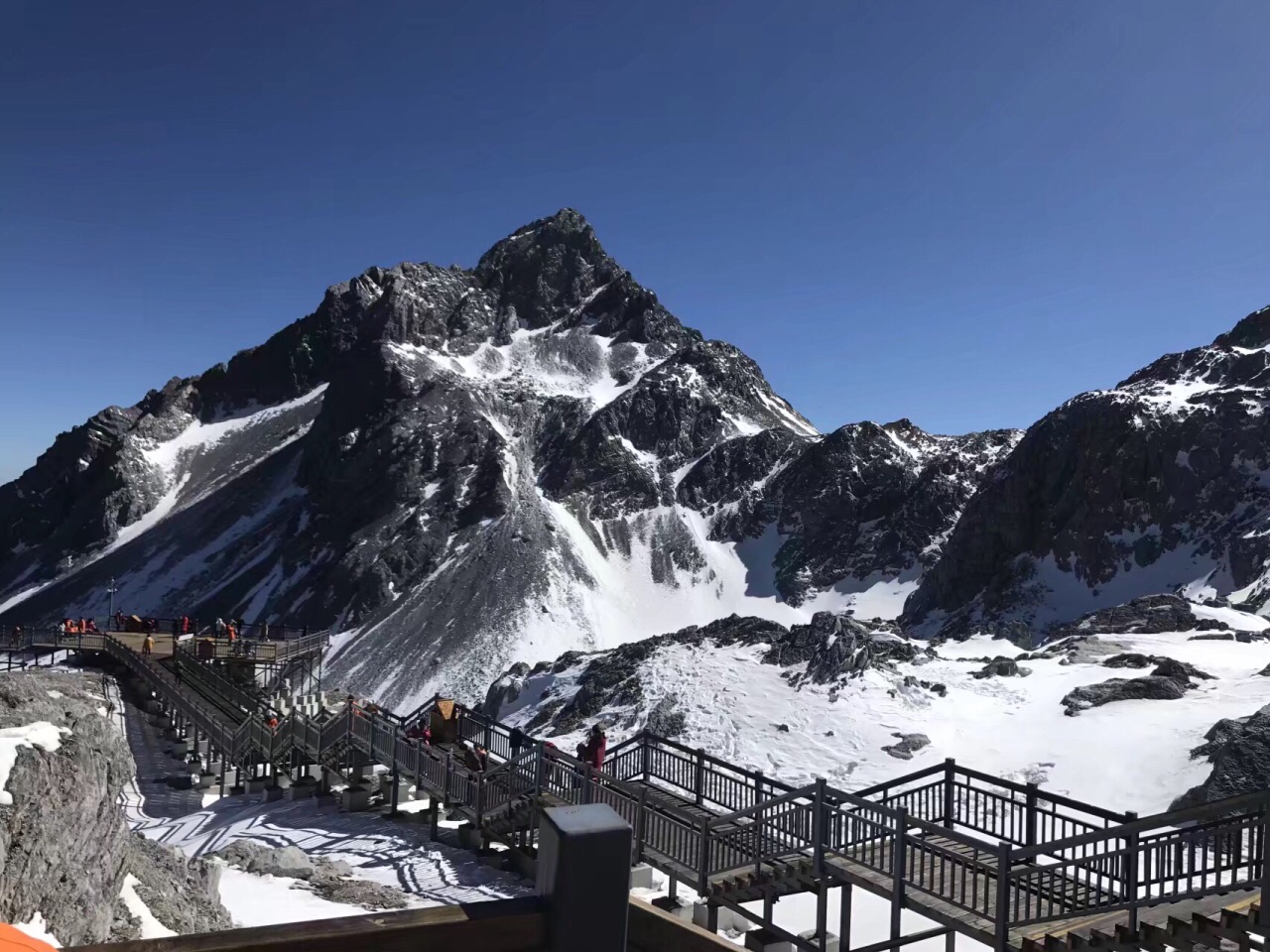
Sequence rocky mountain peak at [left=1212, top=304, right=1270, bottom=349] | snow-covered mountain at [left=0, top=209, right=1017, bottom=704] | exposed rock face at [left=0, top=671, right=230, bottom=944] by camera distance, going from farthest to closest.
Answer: rocky mountain peak at [left=1212, top=304, right=1270, bottom=349]
snow-covered mountain at [left=0, top=209, right=1017, bottom=704]
exposed rock face at [left=0, top=671, right=230, bottom=944]

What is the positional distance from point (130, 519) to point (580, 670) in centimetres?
8710

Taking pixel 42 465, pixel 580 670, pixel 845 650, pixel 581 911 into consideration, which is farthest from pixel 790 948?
pixel 42 465

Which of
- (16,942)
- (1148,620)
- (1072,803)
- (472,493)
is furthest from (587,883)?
(472,493)

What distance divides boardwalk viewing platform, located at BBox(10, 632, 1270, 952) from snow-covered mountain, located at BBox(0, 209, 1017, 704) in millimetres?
42417

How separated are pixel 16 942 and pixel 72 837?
500 centimetres

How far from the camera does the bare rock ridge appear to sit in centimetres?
6400

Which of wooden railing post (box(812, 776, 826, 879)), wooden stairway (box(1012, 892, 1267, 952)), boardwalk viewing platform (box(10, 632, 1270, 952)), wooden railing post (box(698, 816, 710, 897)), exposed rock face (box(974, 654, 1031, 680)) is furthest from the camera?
exposed rock face (box(974, 654, 1031, 680))

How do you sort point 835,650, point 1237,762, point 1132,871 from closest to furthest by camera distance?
point 1132,871
point 1237,762
point 835,650

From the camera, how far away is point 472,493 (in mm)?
86438

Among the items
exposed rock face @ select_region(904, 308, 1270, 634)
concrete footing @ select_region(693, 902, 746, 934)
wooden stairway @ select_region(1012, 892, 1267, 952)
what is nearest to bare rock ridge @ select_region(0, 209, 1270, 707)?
exposed rock face @ select_region(904, 308, 1270, 634)

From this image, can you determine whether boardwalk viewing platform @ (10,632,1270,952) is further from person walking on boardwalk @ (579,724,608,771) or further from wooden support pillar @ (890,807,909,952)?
person walking on boardwalk @ (579,724,608,771)

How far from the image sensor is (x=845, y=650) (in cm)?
3195

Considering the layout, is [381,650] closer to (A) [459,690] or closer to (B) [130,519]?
(A) [459,690]

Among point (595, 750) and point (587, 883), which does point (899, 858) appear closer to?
point (595, 750)
